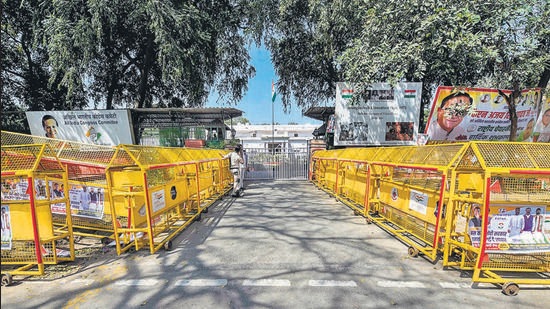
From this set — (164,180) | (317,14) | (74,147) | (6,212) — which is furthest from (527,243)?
(317,14)

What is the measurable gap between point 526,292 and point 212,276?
4038 millimetres

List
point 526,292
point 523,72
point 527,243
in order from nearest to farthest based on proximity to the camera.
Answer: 1. point 526,292
2. point 527,243
3. point 523,72

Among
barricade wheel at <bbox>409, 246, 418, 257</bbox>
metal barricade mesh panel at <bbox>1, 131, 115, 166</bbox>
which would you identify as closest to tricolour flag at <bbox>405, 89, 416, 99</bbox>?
barricade wheel at <bbox>409, 246, 418, 257</bbox>

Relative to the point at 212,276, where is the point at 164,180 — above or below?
above

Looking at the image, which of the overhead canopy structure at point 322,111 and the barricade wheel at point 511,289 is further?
the overhead canopy structure at point 322,111

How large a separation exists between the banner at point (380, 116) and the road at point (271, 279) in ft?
27.5

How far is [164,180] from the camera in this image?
5.67 meters

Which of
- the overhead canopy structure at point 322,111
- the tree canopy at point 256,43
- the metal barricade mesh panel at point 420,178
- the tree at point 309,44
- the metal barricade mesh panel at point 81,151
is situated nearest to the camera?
the metal barricade mesh panel at point 420,178

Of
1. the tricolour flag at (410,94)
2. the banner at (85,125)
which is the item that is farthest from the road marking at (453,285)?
the banner at (85,125)

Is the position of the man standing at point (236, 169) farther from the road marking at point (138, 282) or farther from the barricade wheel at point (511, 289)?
the barricade wheel at point (511, 289)

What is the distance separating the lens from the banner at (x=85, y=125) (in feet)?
47.3

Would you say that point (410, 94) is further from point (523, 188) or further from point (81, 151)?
point (81, 151)

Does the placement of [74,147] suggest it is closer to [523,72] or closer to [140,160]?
[140,160]

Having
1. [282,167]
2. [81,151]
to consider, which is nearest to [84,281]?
[81,151]
